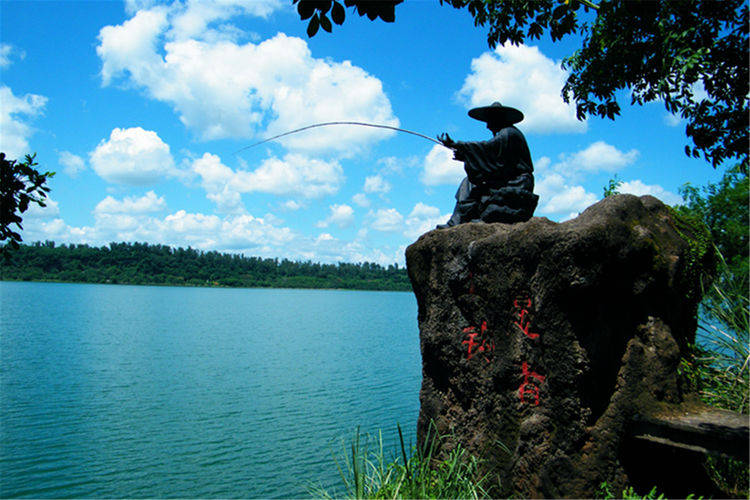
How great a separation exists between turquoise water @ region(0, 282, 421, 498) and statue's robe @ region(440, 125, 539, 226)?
15.5ft

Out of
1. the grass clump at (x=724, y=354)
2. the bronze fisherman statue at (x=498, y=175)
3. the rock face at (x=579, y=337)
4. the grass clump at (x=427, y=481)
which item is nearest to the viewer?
the rock face at (x=579, y=337)

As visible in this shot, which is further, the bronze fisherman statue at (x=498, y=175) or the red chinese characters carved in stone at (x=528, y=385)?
the bronze fisherman statue at (x=498, y=175)

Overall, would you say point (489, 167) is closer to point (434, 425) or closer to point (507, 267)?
point (507, 267)

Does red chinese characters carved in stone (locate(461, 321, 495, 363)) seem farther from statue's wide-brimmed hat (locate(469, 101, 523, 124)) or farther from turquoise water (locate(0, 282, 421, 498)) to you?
turquoise water (locate(0, 282, 421, 498))

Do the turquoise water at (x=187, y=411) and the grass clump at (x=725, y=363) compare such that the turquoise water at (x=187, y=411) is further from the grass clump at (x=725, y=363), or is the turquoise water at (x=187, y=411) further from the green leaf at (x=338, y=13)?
the green leaf at (x=338, y=13)

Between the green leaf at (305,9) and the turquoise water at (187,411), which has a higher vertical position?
the green leaf at (305,9)

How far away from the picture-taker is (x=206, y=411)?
1109cm

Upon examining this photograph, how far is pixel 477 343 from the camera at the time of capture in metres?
4.87

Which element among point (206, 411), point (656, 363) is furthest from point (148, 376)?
point (656, 363)

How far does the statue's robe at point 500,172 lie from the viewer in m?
5.74

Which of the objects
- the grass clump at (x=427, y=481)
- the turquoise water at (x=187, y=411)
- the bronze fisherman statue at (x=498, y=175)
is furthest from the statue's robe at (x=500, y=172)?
the turquoise water at (x=187, y=411)

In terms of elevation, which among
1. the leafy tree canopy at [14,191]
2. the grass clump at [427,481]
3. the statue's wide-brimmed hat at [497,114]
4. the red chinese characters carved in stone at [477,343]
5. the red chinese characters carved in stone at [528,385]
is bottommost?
the grass clump at [427,481]

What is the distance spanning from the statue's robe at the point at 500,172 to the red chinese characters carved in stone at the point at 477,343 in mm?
1378

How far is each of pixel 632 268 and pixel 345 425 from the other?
302 inches
